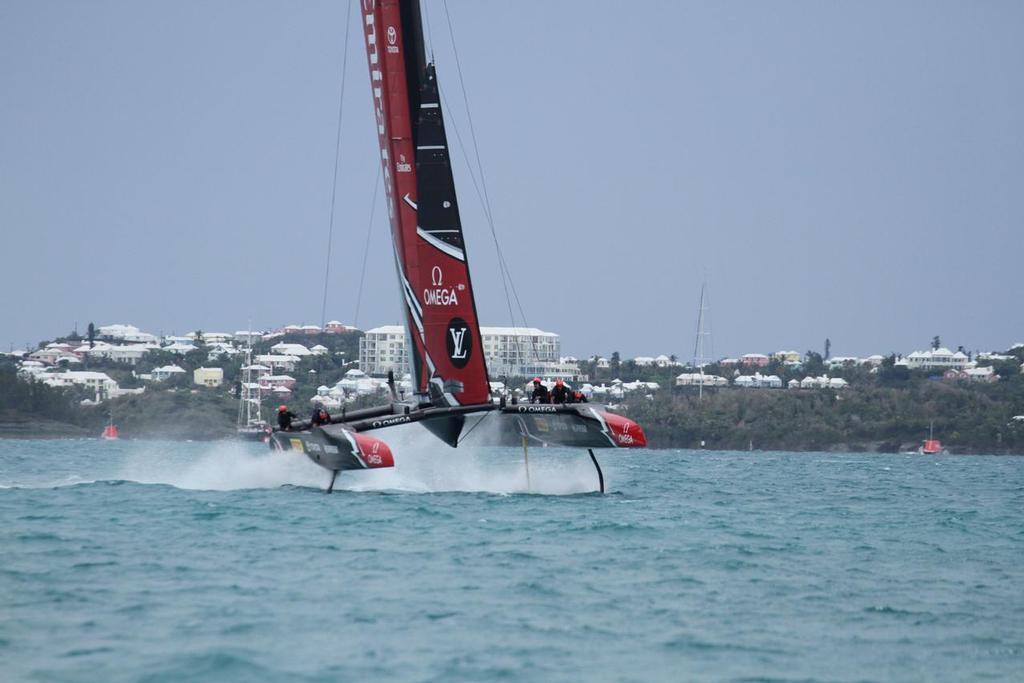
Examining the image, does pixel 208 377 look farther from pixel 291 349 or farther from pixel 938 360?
pixel 938 360

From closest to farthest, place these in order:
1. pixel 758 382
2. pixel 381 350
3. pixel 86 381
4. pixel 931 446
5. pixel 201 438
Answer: pixel 931 446, pixel 201 438, pixel 86 381, pixel 381 350, pixel 758 382

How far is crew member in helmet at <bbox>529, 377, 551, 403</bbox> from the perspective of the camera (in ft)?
65.2

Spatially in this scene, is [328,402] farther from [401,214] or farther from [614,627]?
[614,627]

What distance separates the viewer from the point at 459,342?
20250mm

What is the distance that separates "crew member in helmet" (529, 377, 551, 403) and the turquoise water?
4.03 feet

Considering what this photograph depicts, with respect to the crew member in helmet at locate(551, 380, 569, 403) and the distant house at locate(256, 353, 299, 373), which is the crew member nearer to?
the crew member in helmet at locate(551, 380, 569, 403)

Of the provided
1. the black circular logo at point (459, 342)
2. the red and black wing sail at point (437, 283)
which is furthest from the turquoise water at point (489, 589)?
the black circular logo at point (459, 342)

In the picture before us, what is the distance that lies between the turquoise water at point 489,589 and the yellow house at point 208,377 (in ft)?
281

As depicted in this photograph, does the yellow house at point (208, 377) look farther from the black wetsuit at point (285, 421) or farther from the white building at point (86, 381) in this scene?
the black wetsuit at point (285, 421)

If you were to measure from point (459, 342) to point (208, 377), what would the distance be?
87391 mm

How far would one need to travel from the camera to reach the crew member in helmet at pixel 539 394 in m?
19.9

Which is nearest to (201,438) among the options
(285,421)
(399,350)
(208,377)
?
(399,350)

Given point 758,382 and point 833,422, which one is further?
point 758,382

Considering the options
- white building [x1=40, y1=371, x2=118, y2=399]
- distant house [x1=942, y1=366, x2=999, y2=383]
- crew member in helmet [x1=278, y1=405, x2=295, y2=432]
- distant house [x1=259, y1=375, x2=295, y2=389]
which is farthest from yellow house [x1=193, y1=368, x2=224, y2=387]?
crew member in helmet [x1=278, y1=405, x2=295, y2=432]
